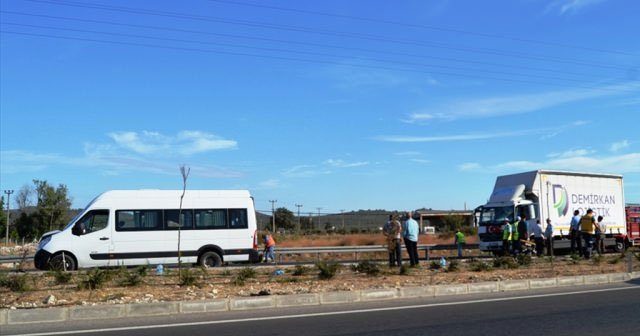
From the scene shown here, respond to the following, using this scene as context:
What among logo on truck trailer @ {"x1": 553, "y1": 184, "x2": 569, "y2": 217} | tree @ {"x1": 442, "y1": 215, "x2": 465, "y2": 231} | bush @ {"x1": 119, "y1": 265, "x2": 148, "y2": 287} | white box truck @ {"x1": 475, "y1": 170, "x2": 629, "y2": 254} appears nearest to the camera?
bush @ {"x1": 119, "y1": 265, "x2": 148, "y2": 287}

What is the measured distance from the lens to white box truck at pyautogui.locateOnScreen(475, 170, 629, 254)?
25484 mm

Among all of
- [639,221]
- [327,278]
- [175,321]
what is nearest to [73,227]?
[327,278]

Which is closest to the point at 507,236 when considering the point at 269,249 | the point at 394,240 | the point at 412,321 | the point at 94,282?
the point at 394,240

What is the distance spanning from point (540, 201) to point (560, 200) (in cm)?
150

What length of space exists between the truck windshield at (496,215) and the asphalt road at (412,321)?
1441cm

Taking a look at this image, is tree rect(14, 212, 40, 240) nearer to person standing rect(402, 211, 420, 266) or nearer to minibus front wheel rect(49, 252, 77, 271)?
minibus front wheel rect(49, 252, 77, 271)

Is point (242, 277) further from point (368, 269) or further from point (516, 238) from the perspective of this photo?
point (516, 238)

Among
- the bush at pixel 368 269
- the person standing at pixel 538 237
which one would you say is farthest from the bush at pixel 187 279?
the person standing at pixel 538 237

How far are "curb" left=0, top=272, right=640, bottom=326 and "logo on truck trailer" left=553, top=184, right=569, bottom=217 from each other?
1314 cm

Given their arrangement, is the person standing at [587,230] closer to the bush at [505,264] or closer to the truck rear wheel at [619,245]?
the bush at [505,264]

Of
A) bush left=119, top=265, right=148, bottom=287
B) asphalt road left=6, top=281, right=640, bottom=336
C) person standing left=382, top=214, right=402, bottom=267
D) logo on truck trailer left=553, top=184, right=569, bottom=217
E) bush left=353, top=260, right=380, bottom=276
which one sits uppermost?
logo on truck trailer left=553, top=184, right=569, bottom=217

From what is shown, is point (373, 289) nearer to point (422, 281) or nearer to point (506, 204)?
point (422, 281)

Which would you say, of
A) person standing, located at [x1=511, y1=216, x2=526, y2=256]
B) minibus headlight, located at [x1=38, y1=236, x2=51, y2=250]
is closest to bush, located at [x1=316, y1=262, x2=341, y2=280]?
minibus headlight, located at [x1=38, y1=236, x2=51, y2=250]

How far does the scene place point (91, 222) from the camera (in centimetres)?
1828
